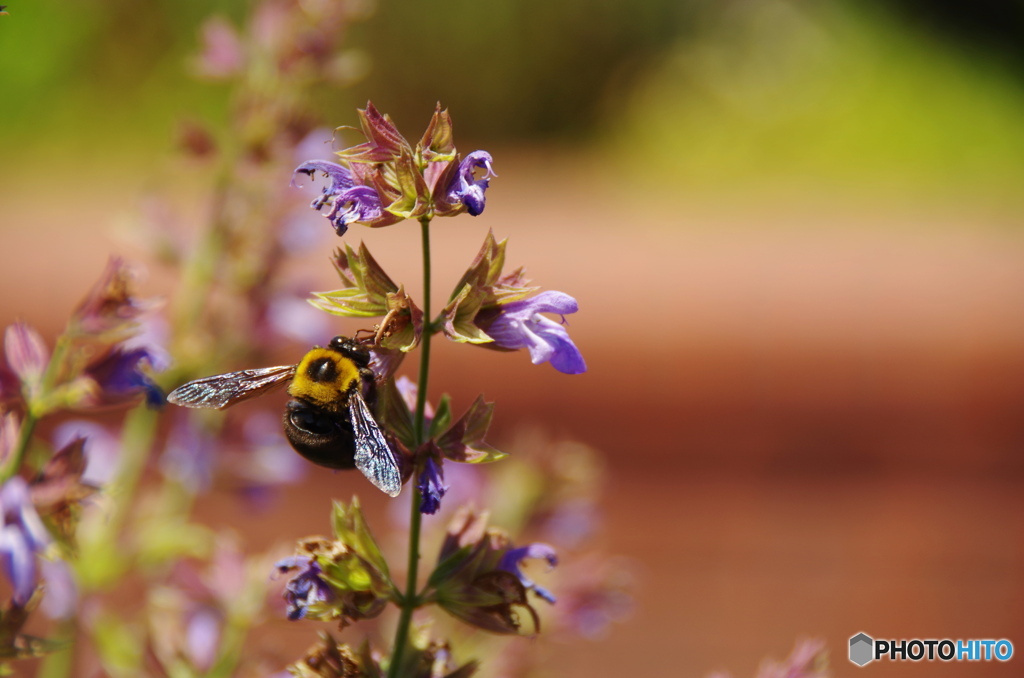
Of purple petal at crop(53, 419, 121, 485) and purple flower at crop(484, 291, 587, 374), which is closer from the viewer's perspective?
purple flower at crop(484, 291, 587, 374)

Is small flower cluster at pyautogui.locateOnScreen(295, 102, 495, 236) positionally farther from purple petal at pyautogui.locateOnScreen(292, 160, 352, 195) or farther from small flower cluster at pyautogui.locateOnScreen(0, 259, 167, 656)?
small flower cluster at pyautogui.locateOnScreen(0, 259, 167, 656)

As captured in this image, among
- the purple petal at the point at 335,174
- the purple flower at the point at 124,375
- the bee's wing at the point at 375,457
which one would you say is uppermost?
the purple petal at the point at 335,174

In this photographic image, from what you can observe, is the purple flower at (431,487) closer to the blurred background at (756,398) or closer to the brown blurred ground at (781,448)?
the blurred background at (756,398)

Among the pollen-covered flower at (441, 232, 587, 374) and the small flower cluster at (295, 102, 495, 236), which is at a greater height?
the small flower cluster at (295, 102, 495, 236)

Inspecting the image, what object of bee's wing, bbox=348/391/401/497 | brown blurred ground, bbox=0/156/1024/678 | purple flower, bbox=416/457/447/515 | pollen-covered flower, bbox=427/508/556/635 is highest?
brown blurred ground, bbox=0/156/1024/678

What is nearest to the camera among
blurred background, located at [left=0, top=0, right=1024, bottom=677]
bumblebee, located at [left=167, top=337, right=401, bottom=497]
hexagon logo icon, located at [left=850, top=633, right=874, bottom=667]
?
bumblebee, located at [left=167, top=337, right=401, bottom=497]

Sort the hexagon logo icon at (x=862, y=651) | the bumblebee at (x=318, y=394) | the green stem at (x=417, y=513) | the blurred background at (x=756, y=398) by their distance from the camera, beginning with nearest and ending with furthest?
the green stem at (x=417, y=513) < the bumblebee at (x=318, y=394) < the hexagon logo icon at (x=862, y=651) < the blurred background at (x=756, y=398)

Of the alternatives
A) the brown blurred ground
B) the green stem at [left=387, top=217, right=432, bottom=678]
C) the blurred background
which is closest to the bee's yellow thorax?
the green stem at [left=387, top=217, right=432, bottom=678]

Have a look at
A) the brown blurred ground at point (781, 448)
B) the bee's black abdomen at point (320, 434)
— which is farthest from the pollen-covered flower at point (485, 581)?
the brown blurred ground at point (781, 448)
